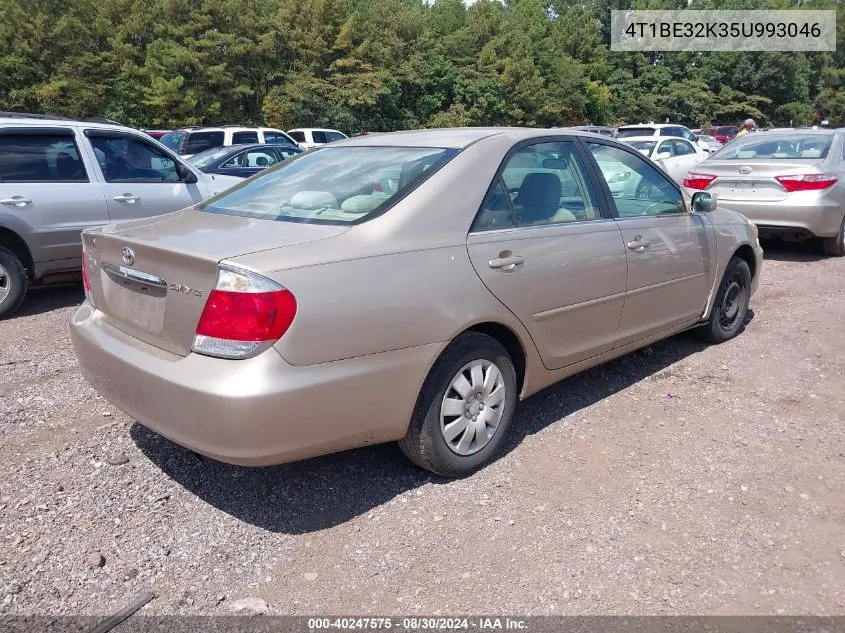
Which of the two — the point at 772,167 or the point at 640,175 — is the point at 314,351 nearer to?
the point at 640,175

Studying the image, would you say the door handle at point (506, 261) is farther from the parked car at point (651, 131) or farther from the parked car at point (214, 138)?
the parked car at point (651, 131)

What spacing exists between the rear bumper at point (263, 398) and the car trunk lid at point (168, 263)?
0.36 ft

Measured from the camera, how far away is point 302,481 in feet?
11.0

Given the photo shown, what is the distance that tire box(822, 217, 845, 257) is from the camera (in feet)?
Answer: 28.1

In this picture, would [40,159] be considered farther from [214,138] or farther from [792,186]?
[214,138]

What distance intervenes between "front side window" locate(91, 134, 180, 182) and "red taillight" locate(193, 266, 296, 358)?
4.72 metres

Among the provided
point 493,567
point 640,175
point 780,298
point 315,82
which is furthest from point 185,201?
point 315,82

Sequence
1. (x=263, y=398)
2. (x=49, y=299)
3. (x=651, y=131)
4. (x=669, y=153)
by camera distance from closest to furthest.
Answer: (x=263, y=398) → (x=49, y=299) → (x=669, y=153) → (x=651, y=131)

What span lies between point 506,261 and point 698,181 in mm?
6685

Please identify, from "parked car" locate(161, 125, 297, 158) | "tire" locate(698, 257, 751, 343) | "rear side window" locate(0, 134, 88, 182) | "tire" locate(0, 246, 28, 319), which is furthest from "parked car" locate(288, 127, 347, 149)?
"tire" locate(698, 257, 751, 343)

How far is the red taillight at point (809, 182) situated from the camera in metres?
8.04

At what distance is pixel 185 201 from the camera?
714 cm

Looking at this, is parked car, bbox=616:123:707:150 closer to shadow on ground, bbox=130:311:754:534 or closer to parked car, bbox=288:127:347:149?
parked car, bbox=288:127:347:149

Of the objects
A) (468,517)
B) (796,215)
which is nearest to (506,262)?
(468,517)
